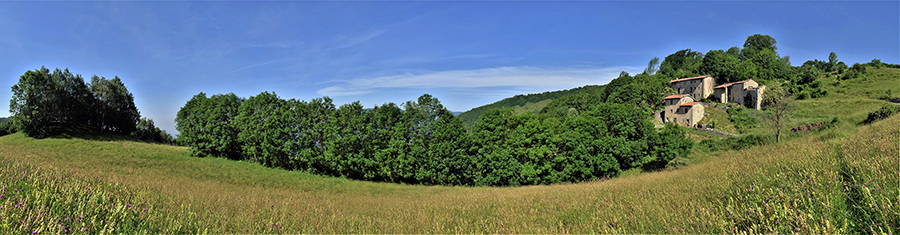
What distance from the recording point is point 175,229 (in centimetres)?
487

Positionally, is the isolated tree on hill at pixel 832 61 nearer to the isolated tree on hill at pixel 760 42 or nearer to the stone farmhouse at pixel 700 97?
the isolated tree on hill at pixel 760 42

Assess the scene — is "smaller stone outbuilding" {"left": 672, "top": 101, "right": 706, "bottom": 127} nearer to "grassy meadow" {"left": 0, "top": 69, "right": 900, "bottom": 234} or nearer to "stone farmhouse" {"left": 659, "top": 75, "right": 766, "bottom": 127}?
"stone farmhouse" {"left": 659, "top": 75, "right": 766, "bottom": 127}

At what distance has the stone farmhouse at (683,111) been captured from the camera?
6506 cm

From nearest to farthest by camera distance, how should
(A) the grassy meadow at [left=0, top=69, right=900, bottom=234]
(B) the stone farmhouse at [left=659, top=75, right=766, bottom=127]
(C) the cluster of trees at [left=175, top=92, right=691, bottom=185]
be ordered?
(A) the grassy meadow at [left=0, top=69, right=900, bottom=234]
(C) the cluster of trees at [left=175, top=92, right=691, bottom=185]
(B) the stone farmhouse at [left=659, top=75, right=766, bottom=127]

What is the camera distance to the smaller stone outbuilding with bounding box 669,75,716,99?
277 ft

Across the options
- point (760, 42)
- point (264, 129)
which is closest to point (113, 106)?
point (264, 129)

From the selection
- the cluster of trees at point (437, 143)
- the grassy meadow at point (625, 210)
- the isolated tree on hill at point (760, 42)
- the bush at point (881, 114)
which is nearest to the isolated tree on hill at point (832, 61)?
the isolated tree on hill at point (760, 42)

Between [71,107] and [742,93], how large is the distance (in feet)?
397

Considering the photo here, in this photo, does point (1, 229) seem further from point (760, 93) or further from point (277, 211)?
point (760, 93)

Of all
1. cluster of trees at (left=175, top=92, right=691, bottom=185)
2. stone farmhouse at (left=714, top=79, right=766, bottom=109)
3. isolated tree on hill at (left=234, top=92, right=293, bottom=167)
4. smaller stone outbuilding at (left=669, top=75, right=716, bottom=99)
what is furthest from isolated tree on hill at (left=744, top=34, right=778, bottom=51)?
isolated tree on hill at (left=234, top=92, right=293, bottom=167)

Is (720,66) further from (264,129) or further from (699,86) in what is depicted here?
(264,129)

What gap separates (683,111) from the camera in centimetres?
6750

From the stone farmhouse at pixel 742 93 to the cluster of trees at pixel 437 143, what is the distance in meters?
54.0

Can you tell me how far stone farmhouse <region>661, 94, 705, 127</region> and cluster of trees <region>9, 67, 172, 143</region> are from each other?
315 ft
